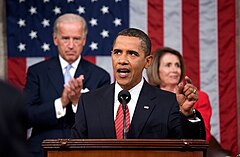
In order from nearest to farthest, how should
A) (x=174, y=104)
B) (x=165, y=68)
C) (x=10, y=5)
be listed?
(x=174, y=104) < (x=165, y=68) < (x=10, y=5)

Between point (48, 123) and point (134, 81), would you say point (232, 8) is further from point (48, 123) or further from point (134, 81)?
point (134, 81)

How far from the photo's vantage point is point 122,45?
3701 mm

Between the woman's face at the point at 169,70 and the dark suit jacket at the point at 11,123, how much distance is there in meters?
3.87

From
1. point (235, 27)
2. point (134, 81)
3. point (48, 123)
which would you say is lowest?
point (48, 123)

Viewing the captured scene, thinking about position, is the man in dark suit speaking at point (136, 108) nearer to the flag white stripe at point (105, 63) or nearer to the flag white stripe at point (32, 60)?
the flag white stripe at point (105, 63)

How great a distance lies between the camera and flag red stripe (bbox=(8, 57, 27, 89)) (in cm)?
642

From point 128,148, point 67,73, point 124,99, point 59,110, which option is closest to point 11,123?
point 128,148

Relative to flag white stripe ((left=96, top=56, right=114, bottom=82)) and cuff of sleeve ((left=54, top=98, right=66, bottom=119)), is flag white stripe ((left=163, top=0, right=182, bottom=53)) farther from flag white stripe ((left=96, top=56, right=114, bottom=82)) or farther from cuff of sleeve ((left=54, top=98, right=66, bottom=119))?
cuff of sleeve ((left=54, top=98, right=66, bottom=119))

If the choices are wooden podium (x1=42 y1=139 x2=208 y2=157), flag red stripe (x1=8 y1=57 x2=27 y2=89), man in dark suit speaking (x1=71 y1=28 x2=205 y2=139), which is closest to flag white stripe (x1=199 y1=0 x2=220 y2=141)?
flag red stripe (x1=8 y1=57 x2=27 y2=89)

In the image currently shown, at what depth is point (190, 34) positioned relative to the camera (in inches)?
258

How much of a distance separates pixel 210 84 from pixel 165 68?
1.47 metres

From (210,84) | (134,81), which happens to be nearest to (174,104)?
(134,81)

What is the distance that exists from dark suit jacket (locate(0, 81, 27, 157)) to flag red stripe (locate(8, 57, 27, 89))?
5.25m

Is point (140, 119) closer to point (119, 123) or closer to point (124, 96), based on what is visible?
point (119, 123)
